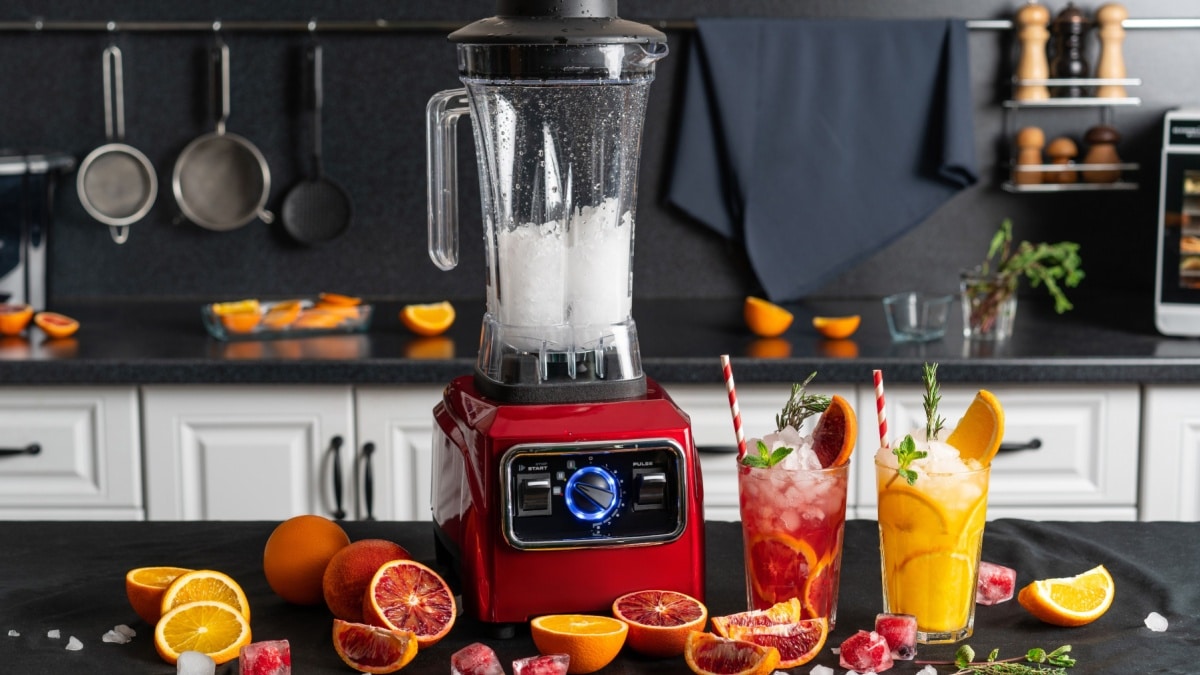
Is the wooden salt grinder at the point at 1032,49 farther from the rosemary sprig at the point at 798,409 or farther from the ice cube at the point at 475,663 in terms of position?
the ice cube at the point at 475,663

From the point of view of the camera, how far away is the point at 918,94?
284 cm

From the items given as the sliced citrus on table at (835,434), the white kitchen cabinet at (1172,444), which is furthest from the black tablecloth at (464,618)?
the white kitchen cabinet at (1172,444)

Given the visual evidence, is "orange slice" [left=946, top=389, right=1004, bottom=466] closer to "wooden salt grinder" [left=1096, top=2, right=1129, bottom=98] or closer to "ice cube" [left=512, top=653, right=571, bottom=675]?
"ice cube" [left=512, top=653, right=571, bottom=675]

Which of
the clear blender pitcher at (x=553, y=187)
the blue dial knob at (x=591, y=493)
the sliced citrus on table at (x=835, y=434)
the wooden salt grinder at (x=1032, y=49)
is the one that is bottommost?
the blue dial knob at (x=591, y=493)

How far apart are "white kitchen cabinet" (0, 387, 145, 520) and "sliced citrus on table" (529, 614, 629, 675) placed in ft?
4.66

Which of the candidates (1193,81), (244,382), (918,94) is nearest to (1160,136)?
(1193,81)

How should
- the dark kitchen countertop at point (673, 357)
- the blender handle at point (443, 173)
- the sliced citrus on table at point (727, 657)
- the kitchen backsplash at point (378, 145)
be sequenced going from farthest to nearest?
the kitchen backsplash at point (378, 145) → the dark kitchen countertop at point (673, 357) → the blender handle at point (443, 173) → the sliced citrus on table at point (727, 657)

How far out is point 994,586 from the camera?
1.24 m

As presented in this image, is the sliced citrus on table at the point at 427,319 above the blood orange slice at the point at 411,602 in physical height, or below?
above

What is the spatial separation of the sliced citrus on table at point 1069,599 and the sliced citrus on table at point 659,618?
29 cm

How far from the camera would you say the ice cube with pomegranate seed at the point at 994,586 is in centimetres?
124

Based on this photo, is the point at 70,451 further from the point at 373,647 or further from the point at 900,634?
the point at 900,634

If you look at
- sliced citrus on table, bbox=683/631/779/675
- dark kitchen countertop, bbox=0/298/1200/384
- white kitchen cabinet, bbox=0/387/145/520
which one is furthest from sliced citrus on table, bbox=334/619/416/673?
white kitchen cabinet, bbox=0/387/145/520

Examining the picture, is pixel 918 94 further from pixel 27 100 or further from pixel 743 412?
pixel 27 100
